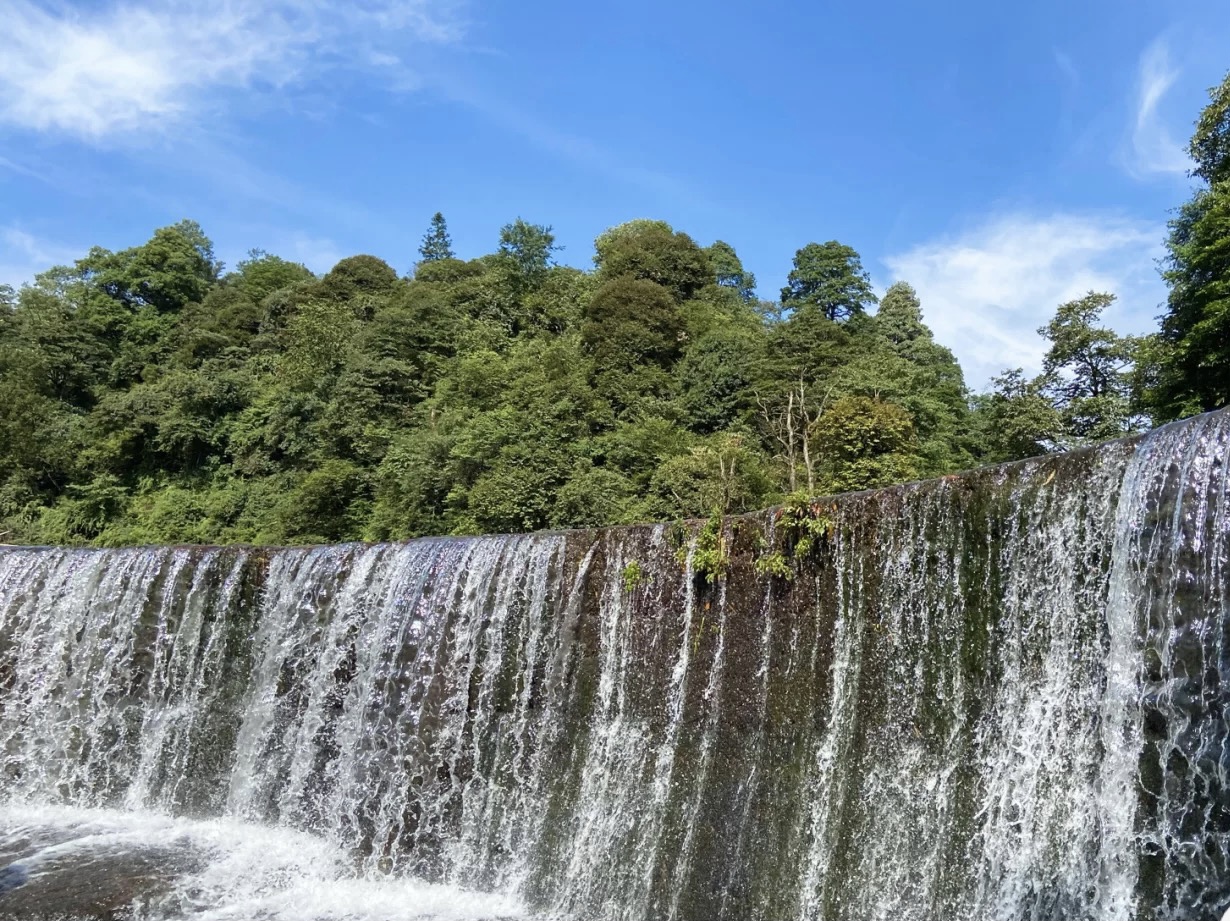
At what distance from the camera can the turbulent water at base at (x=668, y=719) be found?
188 inches

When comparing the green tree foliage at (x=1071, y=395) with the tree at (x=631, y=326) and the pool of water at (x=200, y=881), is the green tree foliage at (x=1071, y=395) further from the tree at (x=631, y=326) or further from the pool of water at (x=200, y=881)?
the pool of water at (x=200, y=881)

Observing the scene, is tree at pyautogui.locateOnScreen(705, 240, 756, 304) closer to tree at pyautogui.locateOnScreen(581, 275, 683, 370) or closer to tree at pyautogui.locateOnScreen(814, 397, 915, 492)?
tree at pyautogui.locateOnScreen(581, 275, 683, 370)

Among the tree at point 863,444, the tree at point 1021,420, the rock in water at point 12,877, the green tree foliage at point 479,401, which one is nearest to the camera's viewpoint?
the rock in water at point 12,877

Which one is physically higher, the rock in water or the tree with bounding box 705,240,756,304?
the tree with bounding box 705,240,756,304

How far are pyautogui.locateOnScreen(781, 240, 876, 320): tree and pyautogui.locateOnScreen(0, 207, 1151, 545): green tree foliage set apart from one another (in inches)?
3.6

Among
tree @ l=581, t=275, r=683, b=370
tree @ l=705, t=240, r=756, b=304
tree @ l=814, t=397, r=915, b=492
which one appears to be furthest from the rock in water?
tree @ l=705, t=240, r=756, b=304

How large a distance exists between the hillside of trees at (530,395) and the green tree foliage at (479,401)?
0.08 meters

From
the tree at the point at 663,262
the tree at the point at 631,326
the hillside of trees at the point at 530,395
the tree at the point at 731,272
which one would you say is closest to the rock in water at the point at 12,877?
the hillside of trees at the point at 530,395

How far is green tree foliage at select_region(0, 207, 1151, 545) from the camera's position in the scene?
631 inches

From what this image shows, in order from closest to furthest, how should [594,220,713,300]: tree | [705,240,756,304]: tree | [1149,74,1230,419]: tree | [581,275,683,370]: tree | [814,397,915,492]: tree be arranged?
1. [1149,74,1230,419]: tree
2. [814,397,915,492]: tree
3. [581,275,683,370]: tree
4. [594,220,713,300]: tree
5. [705,240,756,304]: tree

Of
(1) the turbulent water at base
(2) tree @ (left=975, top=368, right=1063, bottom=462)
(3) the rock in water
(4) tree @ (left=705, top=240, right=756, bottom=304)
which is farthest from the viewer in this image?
(4) tree @ (left=705, top=240, right=756, bottom=304)

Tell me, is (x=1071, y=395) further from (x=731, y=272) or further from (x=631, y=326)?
(x=731, y=272)

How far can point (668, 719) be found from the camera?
273 inches

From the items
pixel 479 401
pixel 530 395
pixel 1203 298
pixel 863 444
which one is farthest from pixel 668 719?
pixel 479 401
